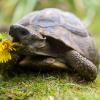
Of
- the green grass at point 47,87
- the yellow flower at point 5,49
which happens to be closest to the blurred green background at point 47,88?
the green grass at point 47,87

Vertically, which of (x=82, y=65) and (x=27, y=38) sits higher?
(x=27, y=38)

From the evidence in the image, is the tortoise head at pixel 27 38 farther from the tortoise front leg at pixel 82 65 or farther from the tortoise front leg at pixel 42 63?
the tortoise front leg at pixel 82 65

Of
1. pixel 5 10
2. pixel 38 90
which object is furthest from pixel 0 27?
pixel 38 90

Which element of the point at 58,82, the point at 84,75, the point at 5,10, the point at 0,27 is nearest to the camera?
the point at 58,82

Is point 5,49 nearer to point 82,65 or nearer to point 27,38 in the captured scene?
point 27,38

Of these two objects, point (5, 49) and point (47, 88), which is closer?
point (47, 88)

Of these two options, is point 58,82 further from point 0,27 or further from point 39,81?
point 0,27

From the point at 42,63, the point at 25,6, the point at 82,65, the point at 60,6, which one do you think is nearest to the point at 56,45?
the point at 42,63

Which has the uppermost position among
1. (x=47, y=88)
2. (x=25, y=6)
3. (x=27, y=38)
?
(x=25, y=6)

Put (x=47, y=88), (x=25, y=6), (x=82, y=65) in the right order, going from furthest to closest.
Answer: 1. (x=25, y=6)
2. (x=82, y=65)
3. (x=47, y=88)
